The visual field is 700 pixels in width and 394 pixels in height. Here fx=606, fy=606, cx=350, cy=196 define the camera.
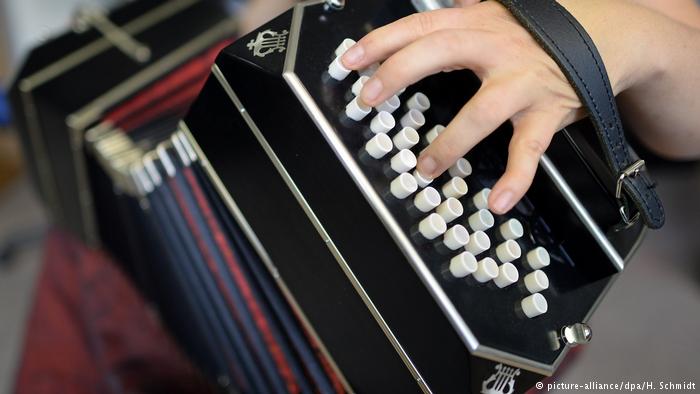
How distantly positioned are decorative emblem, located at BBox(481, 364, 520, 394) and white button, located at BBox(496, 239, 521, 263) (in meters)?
0.10

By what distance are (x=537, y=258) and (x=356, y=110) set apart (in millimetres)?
221

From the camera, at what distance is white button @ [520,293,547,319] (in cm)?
54

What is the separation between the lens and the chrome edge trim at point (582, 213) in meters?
0.60

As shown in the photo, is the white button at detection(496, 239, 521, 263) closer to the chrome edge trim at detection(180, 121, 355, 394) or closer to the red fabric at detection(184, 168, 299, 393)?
the chrome edge trim at detection(180, 121, 355, 394)

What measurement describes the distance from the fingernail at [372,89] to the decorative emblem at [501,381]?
0.25 meters

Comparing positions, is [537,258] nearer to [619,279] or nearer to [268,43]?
[268,43]

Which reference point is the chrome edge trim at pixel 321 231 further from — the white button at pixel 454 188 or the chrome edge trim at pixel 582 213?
the chrome edge trim at pixel 582 213

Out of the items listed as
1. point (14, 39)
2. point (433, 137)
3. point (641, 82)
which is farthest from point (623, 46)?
point (14, 39)

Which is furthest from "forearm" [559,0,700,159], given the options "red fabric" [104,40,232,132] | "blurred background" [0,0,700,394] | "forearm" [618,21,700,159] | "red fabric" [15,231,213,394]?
"red fabric" [15,231,213,394]

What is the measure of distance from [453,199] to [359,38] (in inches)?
7.3

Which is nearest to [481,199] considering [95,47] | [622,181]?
[622,181]

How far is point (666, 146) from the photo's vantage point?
2.39ft

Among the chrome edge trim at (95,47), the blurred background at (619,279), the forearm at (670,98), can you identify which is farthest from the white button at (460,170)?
the chrome edge trim at (95,47)

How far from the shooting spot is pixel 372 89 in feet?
1.73
